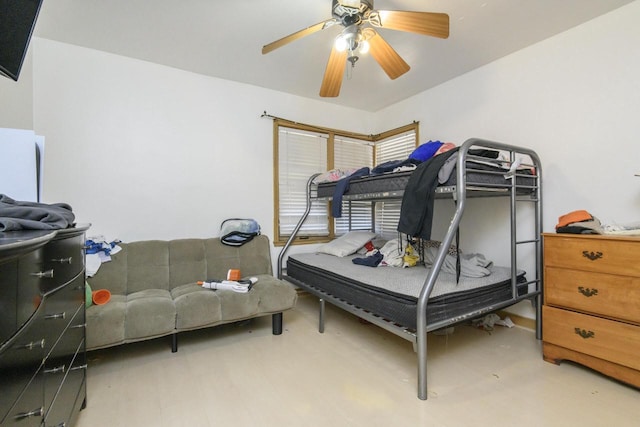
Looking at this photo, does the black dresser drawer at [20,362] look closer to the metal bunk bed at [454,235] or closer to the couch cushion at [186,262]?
the metal bunk bed at [454,235]

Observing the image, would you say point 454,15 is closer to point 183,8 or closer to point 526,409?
point 183,8

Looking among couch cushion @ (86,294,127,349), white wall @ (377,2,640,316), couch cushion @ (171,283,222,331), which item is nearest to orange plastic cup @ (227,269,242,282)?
couch cushion @ (171,283,222,331)

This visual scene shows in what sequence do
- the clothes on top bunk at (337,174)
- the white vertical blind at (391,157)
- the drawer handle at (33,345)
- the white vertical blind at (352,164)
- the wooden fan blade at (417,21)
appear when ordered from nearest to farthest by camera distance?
the drawer handle at (33,345)
the wooden fan blade at (417,21)
the clothes on top bunk at (337,174)
the white vertical blind at (391,157)
the white vertical blind at (352,164)

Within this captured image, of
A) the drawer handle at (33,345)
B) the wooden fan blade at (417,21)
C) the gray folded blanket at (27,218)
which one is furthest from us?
the wooden fan blade at (417,21)

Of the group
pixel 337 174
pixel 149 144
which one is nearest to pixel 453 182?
pixel 337 174

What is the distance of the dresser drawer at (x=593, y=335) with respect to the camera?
158 centimetres

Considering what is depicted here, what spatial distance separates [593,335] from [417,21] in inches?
83.8

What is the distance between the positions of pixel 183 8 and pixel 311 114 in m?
1.85

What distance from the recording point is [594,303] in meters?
1.73

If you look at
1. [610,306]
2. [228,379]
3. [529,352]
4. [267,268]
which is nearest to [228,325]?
[267,268]

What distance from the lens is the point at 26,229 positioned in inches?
37.7

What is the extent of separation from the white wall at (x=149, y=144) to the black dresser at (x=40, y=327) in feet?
4.65

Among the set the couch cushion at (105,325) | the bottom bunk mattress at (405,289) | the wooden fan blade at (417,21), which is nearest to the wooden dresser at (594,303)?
the bottom bunk mattress at (405,289)

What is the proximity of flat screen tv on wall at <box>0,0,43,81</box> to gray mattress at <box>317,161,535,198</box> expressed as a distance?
217cm
